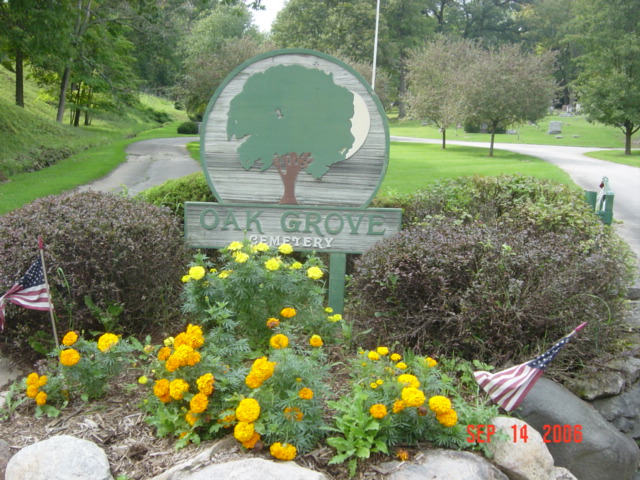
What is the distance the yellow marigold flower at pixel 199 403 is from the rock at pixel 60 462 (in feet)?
1.52

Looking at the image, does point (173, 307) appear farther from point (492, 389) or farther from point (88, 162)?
point (88, 162)

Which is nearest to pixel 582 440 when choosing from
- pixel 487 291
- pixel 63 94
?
pixel 487 291

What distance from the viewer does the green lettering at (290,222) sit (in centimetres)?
481

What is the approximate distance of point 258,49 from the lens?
1188 inches

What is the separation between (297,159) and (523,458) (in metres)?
2.95

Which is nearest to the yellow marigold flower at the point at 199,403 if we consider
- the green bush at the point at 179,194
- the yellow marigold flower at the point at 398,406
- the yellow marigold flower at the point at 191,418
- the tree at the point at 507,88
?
the yellow marigold flower at the point at 191,418

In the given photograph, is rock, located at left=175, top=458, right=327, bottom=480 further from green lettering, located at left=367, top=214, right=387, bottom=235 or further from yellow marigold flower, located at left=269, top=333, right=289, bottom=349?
green lettering, located at left=367, top=214, right=387, bottom=235

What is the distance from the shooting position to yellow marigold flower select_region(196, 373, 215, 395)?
2.65m

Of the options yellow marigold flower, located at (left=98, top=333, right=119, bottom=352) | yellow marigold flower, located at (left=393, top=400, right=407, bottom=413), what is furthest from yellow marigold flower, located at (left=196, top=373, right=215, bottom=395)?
yellow marigold flower, located at (left=393, top=400, right=407, bottom=413)

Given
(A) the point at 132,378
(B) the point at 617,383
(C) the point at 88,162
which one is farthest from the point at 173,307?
(C) the point at 88,162

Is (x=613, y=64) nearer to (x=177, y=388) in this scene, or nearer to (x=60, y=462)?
(x=177, y=388)

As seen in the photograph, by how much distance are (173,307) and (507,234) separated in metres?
2.61

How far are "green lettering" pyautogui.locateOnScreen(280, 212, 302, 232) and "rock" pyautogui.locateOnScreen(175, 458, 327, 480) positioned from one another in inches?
103

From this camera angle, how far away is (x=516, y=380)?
2936 mm
